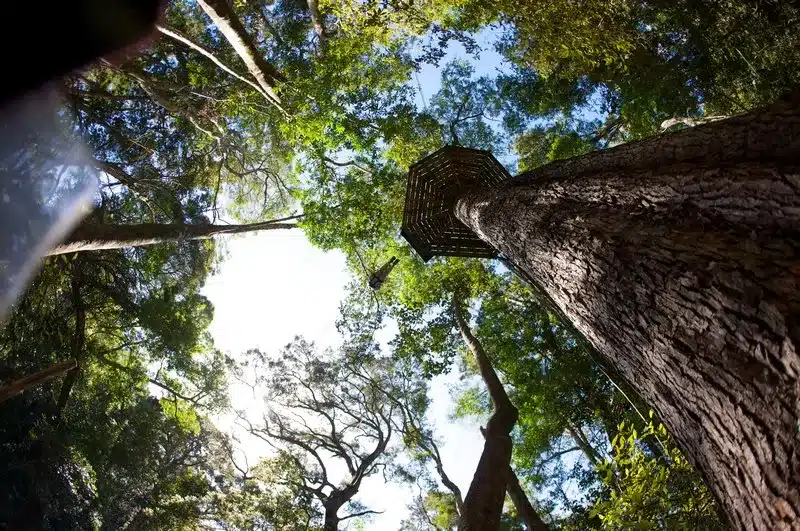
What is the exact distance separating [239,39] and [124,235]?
4.14m

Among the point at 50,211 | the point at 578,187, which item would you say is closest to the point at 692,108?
the point at 578,187

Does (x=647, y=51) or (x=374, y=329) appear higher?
(x=647, y=51)

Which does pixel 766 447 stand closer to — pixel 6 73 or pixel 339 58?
pixel 6 73

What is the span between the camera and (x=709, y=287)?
1644 millimetres

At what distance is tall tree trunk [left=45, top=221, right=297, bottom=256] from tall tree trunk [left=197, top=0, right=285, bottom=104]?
11.0 feet

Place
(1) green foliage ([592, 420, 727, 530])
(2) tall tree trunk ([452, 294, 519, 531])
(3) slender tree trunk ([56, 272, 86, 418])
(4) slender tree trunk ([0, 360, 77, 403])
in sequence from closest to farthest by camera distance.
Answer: (2) tall tree trunk ([452, 294, 519, 531]), (1) green foliage ([592, 420, 727, 530]), (4) slender tree trunk ([0, 360, 77, 403]), (3) slender tree trunk ([56, 272, 86, 418])

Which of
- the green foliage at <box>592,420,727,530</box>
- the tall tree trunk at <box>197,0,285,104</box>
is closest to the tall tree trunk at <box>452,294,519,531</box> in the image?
the green foliage at <box>592,420,727,530</box>

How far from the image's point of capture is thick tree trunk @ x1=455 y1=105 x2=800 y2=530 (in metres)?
1.31

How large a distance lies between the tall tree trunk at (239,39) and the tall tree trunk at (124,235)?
3.35 meters

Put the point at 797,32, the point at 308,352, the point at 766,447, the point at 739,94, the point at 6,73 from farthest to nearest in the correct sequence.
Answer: the point at 308,352 < the point at 739,94 < the point at 797,32 < the point at 6,73 < the point at 766,447

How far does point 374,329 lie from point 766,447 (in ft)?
41.6

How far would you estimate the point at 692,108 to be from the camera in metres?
10.6

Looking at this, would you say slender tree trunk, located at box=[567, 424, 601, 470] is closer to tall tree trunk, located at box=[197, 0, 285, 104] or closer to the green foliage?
the green foliage

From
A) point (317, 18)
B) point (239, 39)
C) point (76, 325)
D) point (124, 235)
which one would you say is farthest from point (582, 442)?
point (76, 325)
